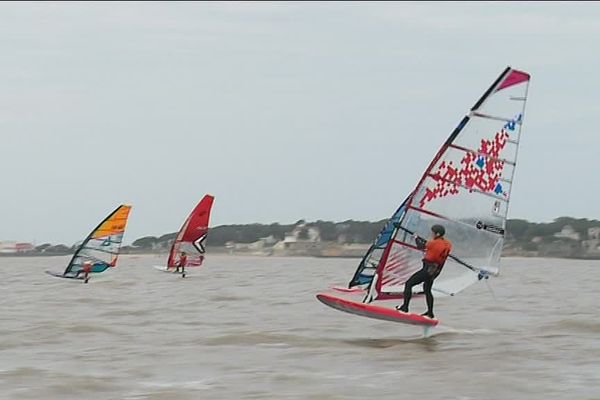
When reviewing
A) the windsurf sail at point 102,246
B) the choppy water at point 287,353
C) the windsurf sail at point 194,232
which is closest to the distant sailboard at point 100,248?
the windsurf sail at point 102,246

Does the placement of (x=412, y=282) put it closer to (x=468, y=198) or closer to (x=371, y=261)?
(x=468, y=198)

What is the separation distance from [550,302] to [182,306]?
8563 millimetres

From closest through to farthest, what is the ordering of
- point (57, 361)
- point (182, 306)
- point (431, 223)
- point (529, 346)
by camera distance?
1. point (57, 361)
2. point (529, 346)
3. point (431, 223)
4. point (182, 306)

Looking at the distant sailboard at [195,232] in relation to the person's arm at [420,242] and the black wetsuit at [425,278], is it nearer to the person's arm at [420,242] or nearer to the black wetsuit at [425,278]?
the person's arm at [420,242]

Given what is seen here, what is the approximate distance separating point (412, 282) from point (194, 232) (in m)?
26.0

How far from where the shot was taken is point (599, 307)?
76.1 ft

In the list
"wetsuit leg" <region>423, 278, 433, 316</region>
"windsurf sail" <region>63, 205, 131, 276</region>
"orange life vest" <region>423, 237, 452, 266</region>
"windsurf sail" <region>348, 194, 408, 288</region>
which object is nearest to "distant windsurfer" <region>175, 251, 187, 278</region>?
→ "windsurf sail" <region>63, 205, 131, 276</region>

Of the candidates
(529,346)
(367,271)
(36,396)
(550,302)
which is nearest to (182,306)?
(367,271)

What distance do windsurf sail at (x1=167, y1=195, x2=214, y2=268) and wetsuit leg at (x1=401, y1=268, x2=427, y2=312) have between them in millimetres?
25654

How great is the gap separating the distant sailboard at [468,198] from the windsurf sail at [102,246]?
2112 centimetres

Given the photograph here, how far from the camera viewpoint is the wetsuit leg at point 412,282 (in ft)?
47.6

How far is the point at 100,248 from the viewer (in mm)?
35500

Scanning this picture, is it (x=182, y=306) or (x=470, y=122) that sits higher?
(x=470, y=122)

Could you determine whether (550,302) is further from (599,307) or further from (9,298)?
(9,298)
